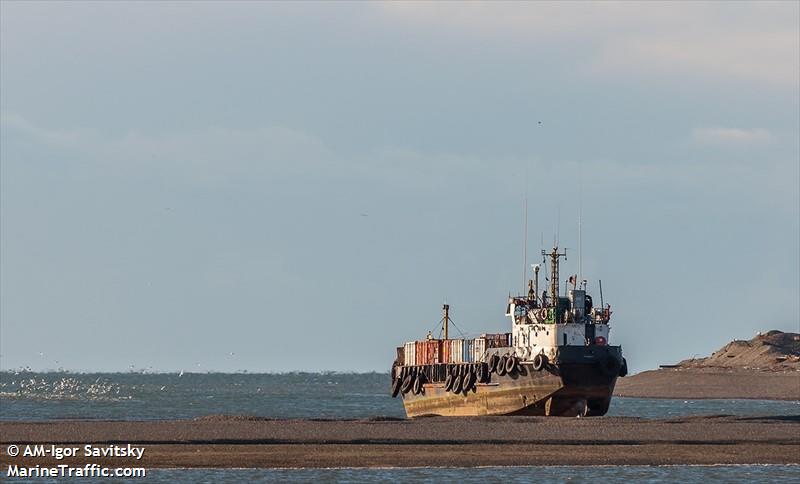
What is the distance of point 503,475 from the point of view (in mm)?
49375

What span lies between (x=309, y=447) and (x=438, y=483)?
1020 cm

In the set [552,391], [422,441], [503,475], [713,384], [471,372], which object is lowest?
[503,475]

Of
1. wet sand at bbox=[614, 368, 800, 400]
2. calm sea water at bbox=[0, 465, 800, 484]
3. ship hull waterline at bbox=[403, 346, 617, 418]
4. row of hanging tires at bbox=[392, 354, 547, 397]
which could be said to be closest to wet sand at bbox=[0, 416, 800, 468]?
calm sea water at bbox=[0, 465, 800, 484]

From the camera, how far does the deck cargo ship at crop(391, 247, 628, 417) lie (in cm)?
7512

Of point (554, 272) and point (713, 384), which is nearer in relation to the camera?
point (554, 272)

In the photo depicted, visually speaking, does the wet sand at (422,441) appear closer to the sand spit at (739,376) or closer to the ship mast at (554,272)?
the ship mast at (554,272)

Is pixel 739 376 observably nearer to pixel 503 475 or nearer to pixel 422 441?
pixel 422 441

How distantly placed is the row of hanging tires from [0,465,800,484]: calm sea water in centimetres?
2397

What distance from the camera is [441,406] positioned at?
84062 millimetres

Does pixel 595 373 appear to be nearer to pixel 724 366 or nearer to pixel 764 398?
pixel 764 398

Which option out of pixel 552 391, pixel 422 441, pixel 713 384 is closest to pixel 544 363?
pixel 552 391

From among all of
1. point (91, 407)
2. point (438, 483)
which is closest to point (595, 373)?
point (438, 483)

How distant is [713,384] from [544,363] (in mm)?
89028

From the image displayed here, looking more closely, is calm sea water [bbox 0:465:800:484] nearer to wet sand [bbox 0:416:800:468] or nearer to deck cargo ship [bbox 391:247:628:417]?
wet sand [bbox 0:416:800:468]
